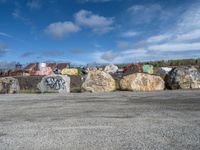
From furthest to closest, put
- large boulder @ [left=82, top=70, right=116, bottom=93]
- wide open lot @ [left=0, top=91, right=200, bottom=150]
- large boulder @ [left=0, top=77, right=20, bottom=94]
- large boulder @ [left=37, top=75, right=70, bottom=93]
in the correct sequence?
large boulder @ [left=0, top=77, right=20, bottom=94]
large boulder @ [left=37, top=75, right=70, bottom=93]
large boulder @ [left=82, top=70, right=116, bottom=93]
wide open lot @ [left=0, top=91, right=200, bottom=150]

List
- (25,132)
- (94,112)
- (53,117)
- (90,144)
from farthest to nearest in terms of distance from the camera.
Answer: (94,112) → (53,117) → (25,132) → (90,144)

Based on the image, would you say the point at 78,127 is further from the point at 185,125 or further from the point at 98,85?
the point at 98,85

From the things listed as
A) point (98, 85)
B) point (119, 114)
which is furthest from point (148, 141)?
point (98, 85)

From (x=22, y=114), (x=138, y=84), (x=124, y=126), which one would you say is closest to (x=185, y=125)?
(x=124, y=126)

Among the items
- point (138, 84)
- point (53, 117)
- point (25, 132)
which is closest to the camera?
point (25, 132)

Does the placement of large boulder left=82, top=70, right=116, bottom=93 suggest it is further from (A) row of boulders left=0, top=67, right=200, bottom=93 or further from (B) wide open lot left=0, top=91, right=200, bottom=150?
(B) wide open lot left=0, top=91, right=200, bottom=150

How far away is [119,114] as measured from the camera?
12578mm

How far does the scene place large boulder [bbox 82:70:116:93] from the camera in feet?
90.4

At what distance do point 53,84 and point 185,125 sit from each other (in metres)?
19.7

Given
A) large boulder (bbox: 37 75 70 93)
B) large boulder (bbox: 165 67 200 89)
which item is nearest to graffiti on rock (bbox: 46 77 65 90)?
large boulder (bbox: 37 75 70 93)

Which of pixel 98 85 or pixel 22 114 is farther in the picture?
pixel 98 85

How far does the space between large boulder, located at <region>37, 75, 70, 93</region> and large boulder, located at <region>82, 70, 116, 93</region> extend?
64.6 inches

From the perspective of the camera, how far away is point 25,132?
968 centimetres

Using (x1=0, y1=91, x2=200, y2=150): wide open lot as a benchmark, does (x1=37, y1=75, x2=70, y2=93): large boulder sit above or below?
above
